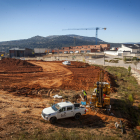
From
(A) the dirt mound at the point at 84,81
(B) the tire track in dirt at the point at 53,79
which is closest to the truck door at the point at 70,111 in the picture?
(A) the dirt mound at the point at 84,81

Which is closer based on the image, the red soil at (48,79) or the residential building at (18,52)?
the red soil at (48,79)

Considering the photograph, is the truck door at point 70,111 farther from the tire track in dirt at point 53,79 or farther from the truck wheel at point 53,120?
the tire track in dirt at point 53,79

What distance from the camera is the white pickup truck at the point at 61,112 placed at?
11406 mm

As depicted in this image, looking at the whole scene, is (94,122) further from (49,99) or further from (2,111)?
(2,111)

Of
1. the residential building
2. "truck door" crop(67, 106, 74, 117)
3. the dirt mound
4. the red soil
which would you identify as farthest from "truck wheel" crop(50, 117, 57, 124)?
the residential building

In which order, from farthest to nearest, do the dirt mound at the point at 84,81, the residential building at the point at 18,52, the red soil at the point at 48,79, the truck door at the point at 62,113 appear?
the residential building at the point at 18,52 → the red soil at the point at 48,79 → the dirt mound at the point at 84,81 → the truck door at the point at 62,113

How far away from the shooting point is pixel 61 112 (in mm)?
11844

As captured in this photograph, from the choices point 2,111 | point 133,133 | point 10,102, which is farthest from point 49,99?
point 133,133

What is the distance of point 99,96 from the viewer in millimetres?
13953

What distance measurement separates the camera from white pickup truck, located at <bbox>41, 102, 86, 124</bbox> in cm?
1141

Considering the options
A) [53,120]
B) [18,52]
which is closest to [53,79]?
[53,120]

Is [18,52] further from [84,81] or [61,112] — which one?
[61,112]

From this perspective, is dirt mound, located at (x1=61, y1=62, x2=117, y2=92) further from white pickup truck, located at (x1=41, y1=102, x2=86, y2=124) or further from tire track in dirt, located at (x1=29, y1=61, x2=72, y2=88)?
white pickup truck, located at (x1=41, y1=102, x2=86, y2=124)

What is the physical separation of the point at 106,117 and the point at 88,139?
188 inches
